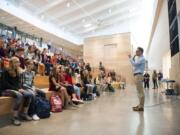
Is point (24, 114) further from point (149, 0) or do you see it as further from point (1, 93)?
point (149, 0)

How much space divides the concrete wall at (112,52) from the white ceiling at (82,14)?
2.32 ft

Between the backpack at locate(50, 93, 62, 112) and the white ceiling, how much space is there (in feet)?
29.3

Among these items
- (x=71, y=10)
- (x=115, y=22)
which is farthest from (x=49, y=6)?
(x=115, y=22)

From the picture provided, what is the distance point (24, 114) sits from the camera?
10.9 feet

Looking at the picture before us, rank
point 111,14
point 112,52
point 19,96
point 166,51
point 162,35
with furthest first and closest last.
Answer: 1. point 112,52
2. point 111,14
3. point 162,35
4. point 166,51
5. point 19,96

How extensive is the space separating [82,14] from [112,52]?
5850 mm

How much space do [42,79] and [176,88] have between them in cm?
573

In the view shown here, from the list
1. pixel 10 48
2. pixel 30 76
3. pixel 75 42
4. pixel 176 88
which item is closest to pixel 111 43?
pixel 75 42

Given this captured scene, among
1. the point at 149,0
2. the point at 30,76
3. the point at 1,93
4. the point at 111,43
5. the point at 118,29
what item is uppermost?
the point at 149,0

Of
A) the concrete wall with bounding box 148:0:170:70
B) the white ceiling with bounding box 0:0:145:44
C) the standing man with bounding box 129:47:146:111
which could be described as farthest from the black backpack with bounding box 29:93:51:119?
the white ceiling with bounding box 0:0:145:44

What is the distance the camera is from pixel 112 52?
19.5 m

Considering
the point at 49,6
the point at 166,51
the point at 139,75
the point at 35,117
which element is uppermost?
the point at 49,6

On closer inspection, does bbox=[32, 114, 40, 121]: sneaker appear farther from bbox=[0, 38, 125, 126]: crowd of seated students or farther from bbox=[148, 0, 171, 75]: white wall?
bbox=[148, 0, 171, 75]: white wall

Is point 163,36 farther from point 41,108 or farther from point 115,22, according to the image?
point 41,108
